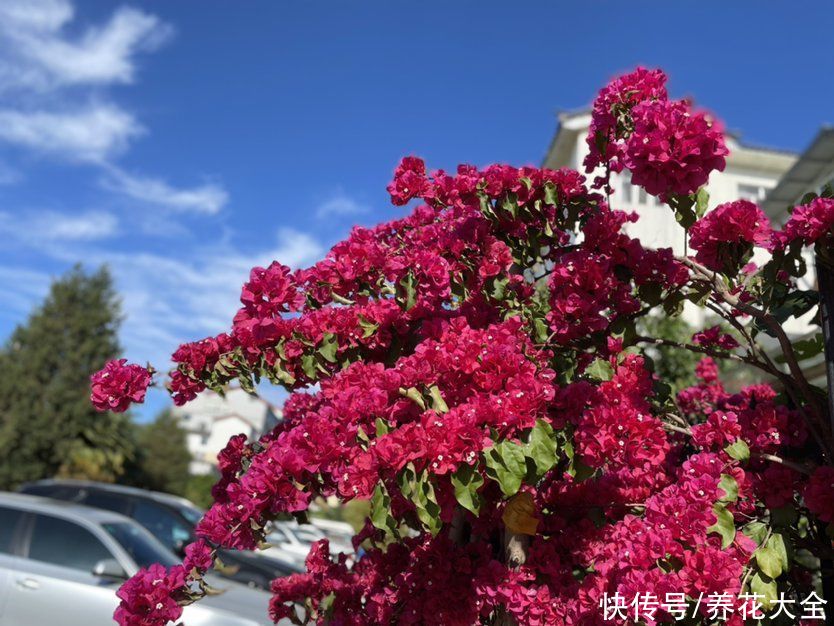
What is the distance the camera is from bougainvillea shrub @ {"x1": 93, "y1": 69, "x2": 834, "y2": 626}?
179cm

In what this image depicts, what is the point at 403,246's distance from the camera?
9.17 ft

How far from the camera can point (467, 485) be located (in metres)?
1.68

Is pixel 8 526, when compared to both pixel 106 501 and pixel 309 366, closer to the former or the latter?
pixel 106 501

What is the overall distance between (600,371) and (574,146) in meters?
16.8

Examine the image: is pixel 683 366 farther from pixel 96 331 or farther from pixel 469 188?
pixel 96 331

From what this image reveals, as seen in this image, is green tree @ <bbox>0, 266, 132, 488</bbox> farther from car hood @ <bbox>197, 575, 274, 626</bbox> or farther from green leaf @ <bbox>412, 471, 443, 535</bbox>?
green leaf @ <bbox>412, 471, 443, 535</bbox>

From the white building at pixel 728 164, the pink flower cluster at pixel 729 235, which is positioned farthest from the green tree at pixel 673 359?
the white building at pixel 728 164

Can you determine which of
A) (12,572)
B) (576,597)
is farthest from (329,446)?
(12,572)

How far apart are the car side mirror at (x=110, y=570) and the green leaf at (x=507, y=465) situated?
4316 millimetres

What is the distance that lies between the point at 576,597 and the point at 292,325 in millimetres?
1313

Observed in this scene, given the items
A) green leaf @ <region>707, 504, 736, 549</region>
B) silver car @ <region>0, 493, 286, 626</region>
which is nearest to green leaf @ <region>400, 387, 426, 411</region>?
green leaf @ <region>707, 504, 736, 549</region>

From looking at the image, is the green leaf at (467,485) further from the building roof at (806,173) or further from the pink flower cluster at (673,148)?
the building roof at (806,173)

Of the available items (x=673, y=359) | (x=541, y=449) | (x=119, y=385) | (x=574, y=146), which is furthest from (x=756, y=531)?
(x=574, y=146)

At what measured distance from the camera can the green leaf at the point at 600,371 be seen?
2238mm
